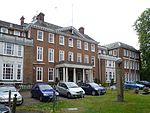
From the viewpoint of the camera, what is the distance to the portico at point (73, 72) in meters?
42.0

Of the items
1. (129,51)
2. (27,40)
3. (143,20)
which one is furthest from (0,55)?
(129,51)

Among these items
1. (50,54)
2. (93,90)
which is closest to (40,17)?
(50,54)

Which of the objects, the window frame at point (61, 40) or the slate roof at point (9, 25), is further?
the window frame at point (61, 40)

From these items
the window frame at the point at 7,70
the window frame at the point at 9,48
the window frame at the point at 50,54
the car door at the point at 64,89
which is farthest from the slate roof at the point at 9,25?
the car door at the point at 64,89

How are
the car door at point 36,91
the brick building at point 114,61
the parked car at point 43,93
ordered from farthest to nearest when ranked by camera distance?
the brick building at point 114,61 < the car door at point 36,91 < the parked car at point 43,93

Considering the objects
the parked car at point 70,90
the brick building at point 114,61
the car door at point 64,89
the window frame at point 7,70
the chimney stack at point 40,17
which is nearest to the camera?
the parked car at point 70,90

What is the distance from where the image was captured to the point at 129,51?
6888 centimetres

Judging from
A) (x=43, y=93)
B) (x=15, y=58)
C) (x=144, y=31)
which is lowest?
(x=43, y=93)

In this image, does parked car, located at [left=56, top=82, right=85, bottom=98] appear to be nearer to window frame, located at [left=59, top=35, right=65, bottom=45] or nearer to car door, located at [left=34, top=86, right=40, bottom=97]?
car door, located at [left=34, top=86, right=40, bottom=97]

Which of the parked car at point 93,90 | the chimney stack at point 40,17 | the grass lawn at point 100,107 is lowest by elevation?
the grass lawn at point 100,107

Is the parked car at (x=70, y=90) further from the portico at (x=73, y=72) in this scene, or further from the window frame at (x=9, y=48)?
the portico at (x=73, y=72)

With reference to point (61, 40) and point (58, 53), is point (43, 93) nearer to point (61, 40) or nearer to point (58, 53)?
point (58, 53)

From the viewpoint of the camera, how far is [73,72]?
45125 millimetres

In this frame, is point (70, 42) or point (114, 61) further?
point (114, 61)
